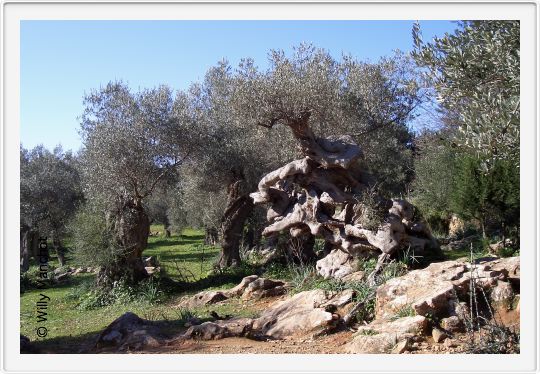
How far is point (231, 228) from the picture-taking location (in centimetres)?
1994

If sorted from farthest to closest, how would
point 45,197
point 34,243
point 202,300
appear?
point 34,243 → point 45,197 → point 202,300

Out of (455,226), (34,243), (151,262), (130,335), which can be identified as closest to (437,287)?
(130,335)

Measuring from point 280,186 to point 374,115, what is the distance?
5126 millimetres

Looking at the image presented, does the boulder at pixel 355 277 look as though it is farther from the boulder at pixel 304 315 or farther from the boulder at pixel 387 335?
the boulder at pixel 387 335

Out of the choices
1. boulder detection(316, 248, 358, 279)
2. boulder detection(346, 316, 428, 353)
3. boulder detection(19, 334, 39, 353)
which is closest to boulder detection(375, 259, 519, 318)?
boulder detection(346, 316, 428, 353)

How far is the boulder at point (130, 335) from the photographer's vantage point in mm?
9703

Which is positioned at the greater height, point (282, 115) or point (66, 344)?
point (282, 115)

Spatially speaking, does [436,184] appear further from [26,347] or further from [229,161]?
[26,347]

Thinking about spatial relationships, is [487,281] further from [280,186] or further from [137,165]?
[137,165]

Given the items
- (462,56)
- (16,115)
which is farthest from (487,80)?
(16,115)

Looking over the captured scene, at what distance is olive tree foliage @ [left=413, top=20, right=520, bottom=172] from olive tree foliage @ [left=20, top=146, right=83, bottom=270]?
19.8 m

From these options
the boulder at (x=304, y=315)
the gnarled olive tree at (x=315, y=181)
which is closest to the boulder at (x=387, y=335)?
the boulder at (x=304, y=315)

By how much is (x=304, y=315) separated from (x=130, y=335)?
3190 millimetres

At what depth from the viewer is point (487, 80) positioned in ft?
26.3
